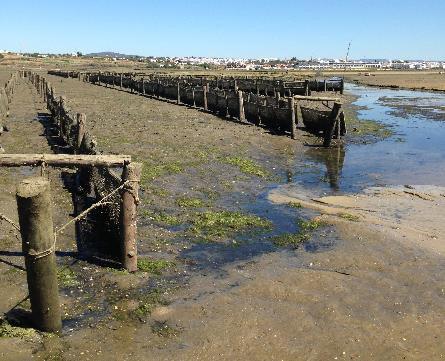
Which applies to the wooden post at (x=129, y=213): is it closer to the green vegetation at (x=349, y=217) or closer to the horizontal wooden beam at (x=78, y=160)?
the horizontal wooden beam at (x=78, y=160)

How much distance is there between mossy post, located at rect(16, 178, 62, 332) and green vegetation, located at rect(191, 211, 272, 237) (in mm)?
4246

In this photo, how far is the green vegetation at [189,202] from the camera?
35.9 feet

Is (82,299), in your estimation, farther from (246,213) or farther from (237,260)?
(246,213)

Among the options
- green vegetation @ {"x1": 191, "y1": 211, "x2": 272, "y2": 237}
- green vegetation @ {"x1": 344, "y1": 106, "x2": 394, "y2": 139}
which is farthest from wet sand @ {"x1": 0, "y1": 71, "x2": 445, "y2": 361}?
green vegetation @ {"x1": 344, "y1": 106, "x2": 394, "y2": 139}

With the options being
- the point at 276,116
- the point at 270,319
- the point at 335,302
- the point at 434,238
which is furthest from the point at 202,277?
the point at 276,116

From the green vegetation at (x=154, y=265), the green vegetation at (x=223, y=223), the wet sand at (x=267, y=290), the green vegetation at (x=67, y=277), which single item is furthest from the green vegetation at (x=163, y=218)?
the green vegetation at (x=67, y=277)

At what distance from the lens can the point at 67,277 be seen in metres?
7.00

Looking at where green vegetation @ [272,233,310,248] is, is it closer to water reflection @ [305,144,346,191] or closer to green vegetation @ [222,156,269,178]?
water reflection @ [305,144,346,191]

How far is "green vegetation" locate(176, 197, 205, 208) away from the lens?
10938mm

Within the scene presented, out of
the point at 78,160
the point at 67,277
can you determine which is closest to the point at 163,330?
the point at 67,277

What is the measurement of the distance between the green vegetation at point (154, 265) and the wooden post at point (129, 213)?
7.9 inches

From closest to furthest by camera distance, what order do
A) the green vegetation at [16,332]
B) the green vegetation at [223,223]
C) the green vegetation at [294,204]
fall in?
Result: the green vegetation at [16,332]
the green vegetation at [223,223]
the green vegetation at [294,204]

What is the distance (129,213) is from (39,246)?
6.61 feet

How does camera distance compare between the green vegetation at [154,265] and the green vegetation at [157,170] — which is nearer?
the green vegetation at [154,265]
